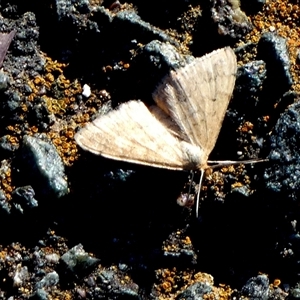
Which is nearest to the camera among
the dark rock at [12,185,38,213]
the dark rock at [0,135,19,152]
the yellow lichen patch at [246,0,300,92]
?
the dark rock at [12,185,38,213]

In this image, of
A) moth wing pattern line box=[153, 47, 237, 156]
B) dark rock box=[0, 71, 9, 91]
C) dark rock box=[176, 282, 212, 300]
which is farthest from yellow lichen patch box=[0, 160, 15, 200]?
dark rock box=[176, 282, 212, 300]

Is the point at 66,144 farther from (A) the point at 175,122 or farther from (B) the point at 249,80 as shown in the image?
(B) the point at 249,80

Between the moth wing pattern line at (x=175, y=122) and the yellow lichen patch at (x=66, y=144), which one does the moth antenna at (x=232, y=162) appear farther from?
the yellow lichen patch at (x=66, y=144)

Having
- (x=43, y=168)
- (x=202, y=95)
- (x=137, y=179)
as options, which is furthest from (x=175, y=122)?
(x=43, y=168)

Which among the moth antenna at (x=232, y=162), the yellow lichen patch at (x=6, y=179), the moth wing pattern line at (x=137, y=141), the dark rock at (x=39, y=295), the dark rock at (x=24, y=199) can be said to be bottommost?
the dark rock at (x=39, y=295)

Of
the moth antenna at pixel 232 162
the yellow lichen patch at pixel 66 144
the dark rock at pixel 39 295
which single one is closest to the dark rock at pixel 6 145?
the yellow lichen patch at pixel 66 144

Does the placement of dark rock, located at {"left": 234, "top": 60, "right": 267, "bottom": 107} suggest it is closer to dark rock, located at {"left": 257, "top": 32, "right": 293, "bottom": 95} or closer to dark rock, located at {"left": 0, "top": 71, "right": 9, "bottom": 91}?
dark rock, located at {"left": 257, "top": 32, "right": 293, "bottom": 95}
